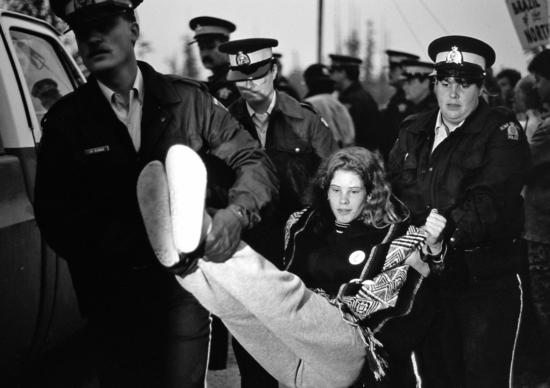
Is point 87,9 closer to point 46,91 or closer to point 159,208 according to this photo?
point 159,208

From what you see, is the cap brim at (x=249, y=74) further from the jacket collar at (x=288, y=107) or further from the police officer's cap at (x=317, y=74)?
the police officer's cap at (x=317, y=74)

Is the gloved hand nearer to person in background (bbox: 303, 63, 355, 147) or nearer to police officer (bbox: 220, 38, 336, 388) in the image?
police officer (bbox: 220, 38, 336, 388)

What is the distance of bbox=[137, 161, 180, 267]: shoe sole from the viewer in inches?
83.6

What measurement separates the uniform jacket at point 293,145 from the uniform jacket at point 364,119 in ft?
10.3

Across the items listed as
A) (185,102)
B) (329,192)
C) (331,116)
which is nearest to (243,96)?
(329,192)

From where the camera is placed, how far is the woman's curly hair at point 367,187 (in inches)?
121

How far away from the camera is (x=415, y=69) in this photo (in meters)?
6.75

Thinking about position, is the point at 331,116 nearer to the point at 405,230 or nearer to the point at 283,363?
the point at 405,230

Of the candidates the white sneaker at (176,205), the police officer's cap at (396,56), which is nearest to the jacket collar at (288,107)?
the white sneaker at (176,205)

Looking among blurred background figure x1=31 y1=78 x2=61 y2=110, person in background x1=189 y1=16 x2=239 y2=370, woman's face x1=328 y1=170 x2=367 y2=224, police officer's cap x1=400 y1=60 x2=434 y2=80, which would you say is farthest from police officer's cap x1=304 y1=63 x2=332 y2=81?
woman's face x1=328 y1=170 x2=367 y2=224

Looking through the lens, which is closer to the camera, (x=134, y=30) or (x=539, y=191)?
(x=134, y=30)

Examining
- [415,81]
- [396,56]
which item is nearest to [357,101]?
[415,81]

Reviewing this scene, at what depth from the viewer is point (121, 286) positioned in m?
2.51

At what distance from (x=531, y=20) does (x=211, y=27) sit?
7.85 ft
